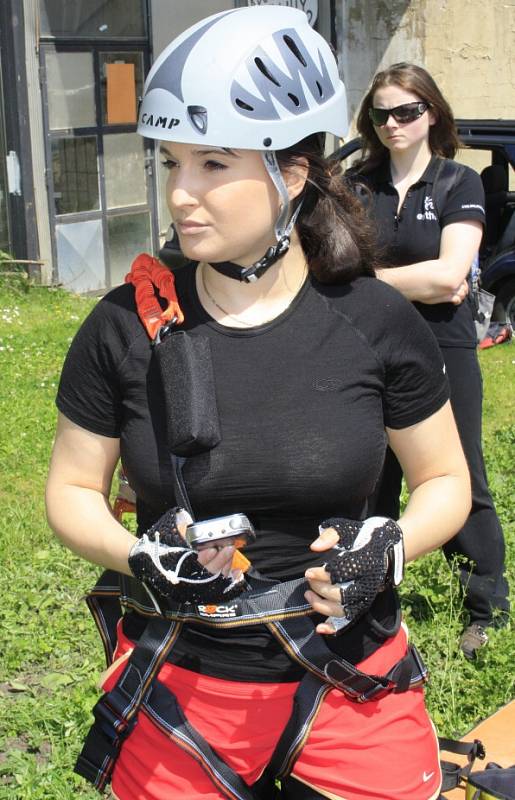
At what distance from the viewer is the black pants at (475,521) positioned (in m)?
4.56

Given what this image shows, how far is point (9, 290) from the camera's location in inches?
451

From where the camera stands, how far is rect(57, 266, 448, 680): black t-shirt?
92.0 inches

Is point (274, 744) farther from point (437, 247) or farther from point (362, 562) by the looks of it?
point (437, 247)

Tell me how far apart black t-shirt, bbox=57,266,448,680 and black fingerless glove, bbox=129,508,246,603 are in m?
0.14

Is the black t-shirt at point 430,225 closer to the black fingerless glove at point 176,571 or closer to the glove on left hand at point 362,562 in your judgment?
the glove on left hand at point 362,562

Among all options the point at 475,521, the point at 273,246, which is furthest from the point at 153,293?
the point at 475,521

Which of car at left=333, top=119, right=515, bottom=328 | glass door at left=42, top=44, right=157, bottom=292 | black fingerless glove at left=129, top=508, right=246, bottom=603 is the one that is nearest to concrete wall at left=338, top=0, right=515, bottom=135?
glass door at left=42, top=44, right=157, bottom=292

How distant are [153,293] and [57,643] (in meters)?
2.74

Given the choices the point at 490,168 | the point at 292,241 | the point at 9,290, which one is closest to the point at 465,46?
the point at 490,168

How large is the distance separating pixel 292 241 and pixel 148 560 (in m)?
0.84

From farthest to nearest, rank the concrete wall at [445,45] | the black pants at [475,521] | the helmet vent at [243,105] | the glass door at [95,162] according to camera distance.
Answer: the concrete wall at [445,45]
the glass door at [95,162]
the black pants at [475,521]
the helmet vent at [243,105]

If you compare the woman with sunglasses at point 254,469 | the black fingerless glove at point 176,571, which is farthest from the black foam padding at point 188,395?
the black fingerless glove at point 176,571

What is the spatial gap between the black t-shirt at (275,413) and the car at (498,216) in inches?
303

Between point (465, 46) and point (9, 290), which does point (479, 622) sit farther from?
point (465, 46)
